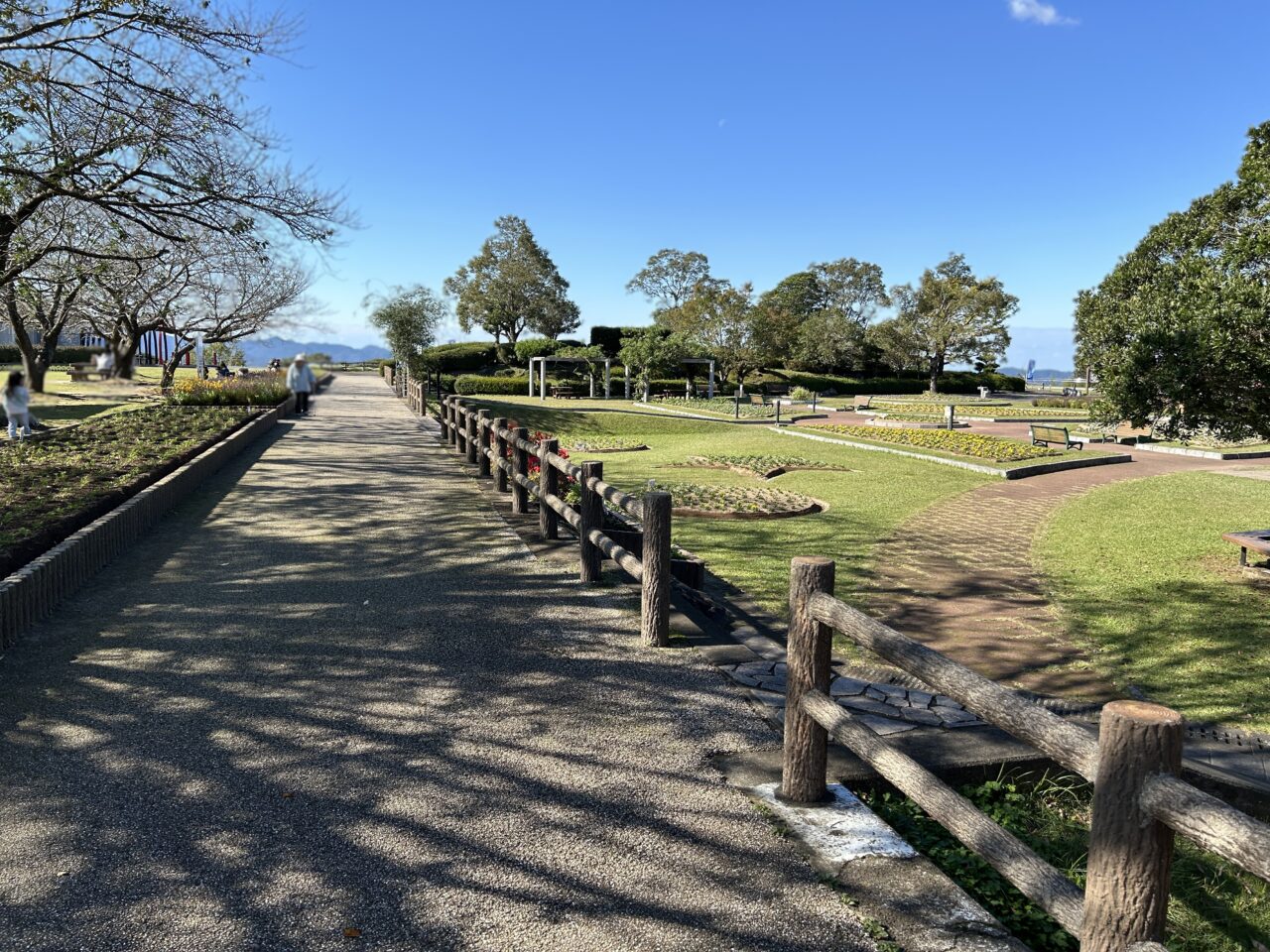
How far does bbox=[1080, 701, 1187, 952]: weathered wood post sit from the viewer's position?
1.89 metres

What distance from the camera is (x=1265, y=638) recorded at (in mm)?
6402

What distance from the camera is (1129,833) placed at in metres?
1.94

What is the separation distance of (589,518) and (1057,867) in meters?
3.74

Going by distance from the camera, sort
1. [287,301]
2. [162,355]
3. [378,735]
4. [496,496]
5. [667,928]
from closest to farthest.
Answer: [667,928] → [378,735] → [496,496] → [162,355] → [287,301]

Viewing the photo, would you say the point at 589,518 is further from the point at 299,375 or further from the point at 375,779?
the point at 299,375

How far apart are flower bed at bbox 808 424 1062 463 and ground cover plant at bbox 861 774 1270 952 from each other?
15570mm

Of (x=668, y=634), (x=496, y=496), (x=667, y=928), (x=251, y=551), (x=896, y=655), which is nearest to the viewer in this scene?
(x=667, y=928)

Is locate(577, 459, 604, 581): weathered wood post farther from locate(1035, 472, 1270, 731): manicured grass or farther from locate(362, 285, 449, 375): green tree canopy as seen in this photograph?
locate(362, 285, 449, 375): green tree canopy

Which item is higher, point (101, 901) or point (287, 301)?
point (287, 301)

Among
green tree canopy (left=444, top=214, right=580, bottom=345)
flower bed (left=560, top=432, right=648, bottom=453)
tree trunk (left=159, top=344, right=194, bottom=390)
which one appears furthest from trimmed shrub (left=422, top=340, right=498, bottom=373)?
flower bed (left=560, top=432, right=648, bottom=453)

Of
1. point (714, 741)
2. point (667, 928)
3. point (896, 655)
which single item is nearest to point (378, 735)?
point (714, 741)

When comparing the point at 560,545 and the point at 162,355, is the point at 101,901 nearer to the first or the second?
the point at 560,545

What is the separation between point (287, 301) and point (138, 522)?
3326 cm

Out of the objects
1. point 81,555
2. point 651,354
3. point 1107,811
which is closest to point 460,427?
point 81,555
